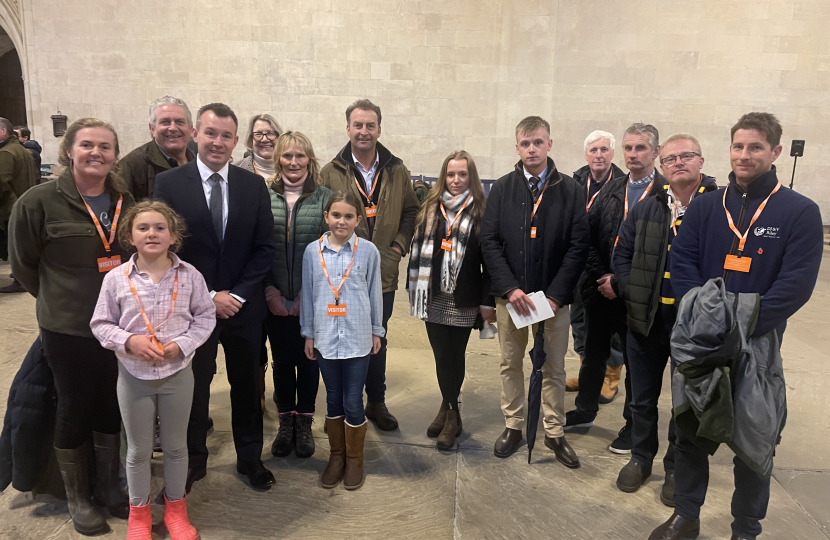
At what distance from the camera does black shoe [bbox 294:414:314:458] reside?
10.6 ft

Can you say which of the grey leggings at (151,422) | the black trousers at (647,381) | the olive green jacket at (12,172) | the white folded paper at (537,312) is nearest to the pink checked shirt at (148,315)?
the grey leggings at (151,422)

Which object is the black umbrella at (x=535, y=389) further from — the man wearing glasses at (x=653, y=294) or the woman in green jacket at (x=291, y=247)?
the woman in green jacket at (x=291, y=247)

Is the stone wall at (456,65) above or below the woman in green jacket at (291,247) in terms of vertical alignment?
above

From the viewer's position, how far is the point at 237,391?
2857 mm

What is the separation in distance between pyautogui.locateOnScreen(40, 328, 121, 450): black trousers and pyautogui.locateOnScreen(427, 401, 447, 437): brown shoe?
1.96m

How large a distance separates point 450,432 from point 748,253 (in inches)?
82.3

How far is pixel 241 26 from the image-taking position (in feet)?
39.4

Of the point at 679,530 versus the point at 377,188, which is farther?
the point at 377,188

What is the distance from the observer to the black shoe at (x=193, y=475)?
2744mm

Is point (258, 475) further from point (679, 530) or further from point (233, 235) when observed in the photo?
point (679, 530)

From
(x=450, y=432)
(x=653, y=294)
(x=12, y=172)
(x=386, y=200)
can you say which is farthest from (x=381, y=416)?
(x=12, y=172)

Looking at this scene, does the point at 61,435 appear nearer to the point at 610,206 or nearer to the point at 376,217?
the point at 376,217

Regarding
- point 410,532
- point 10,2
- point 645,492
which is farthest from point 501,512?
point 10,2

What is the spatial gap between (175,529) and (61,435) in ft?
2.42
